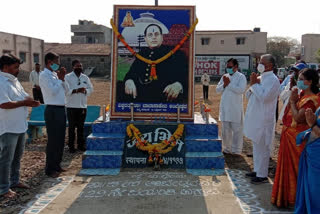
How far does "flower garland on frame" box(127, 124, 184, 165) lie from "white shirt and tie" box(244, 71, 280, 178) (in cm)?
136

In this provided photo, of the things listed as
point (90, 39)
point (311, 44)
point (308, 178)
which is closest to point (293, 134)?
point (308, 178)

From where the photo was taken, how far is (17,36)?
3198cm

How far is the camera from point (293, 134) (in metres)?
4.15

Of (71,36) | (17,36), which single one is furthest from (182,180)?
(71,36)

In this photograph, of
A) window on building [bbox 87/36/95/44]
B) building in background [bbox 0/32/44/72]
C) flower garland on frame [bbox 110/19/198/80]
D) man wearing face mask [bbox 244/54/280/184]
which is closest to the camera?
man wearing face mask [bbox 244/54/280/184]

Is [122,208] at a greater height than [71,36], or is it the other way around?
[71,36]

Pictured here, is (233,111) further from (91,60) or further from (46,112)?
(91,60)

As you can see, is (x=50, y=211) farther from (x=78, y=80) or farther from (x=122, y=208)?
(x=78, y=80)

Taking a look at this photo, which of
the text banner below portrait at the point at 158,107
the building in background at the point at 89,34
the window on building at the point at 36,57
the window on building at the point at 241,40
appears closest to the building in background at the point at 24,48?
the window on building at the point at 36,57

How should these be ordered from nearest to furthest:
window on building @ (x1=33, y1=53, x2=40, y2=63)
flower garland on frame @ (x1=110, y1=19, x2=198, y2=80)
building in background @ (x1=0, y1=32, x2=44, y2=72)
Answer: flower garland on frame @ (x1=110, y1=19, x2=198, y2=80)
building in background @ (x1=0, y1=32, x2=44, y2=72)
window on building @ (x1=33, y1=53, x2=40, y2=63)

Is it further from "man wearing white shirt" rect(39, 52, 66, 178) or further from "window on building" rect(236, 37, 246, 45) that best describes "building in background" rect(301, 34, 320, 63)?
"man wearing white shirt" rect(39, 52, 66, 178)

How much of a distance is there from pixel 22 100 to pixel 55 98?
895 millimetres

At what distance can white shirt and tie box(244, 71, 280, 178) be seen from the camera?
198 inches

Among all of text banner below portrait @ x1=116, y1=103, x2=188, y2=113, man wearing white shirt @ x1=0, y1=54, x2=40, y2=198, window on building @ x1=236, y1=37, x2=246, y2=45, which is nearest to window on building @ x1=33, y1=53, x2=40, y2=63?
window on building @ x1=236, y1=37, x2=246, y2=45
